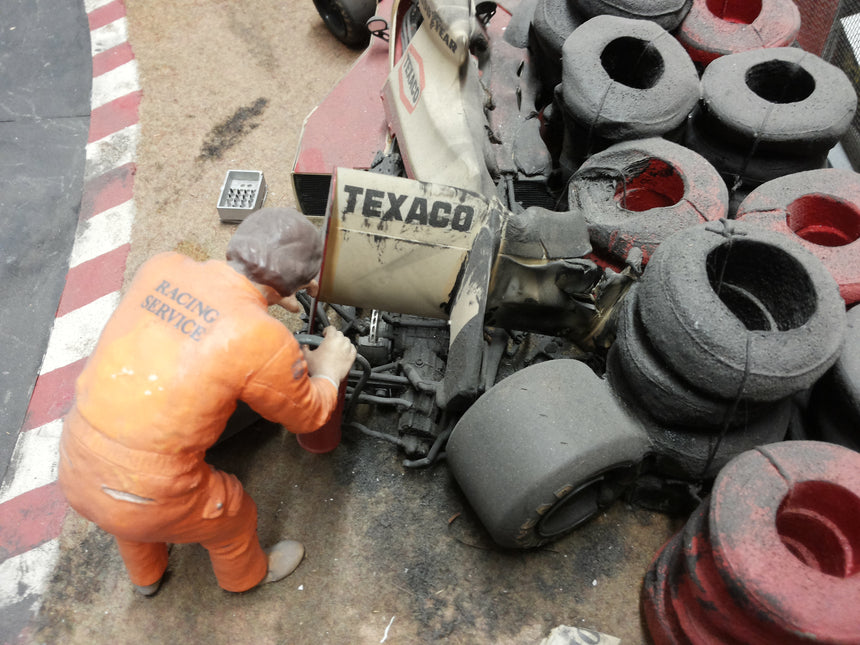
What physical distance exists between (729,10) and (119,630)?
4541mm

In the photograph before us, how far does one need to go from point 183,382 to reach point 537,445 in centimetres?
116

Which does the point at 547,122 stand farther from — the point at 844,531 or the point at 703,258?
the point at 844,531

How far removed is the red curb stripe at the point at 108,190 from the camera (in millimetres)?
3895

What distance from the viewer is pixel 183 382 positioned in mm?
1880

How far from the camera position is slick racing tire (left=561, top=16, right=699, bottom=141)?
9.46ft

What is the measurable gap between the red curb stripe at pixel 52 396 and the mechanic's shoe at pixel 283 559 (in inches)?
53.0

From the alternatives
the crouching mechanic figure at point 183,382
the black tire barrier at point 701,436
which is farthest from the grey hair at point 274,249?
the black tire barrier at point 701,436

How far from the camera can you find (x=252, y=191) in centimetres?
375

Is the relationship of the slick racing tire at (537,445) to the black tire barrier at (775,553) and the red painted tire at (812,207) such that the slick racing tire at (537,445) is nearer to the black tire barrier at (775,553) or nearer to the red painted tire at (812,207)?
the black tire barrier at (775,553)

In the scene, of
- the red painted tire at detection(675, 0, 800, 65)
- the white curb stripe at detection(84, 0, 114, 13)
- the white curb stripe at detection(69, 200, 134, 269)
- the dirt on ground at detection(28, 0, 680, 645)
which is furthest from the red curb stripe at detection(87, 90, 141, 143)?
the red painted tire at detection(675, 0, 800, 65)

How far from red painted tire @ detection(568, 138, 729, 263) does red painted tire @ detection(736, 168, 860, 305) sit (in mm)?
165

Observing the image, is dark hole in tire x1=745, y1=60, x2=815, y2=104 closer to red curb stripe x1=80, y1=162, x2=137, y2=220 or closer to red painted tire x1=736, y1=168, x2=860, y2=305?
red painted tire x1=736, y1=168, x2=860, y2=305

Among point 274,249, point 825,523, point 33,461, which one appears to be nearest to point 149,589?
point 33,461

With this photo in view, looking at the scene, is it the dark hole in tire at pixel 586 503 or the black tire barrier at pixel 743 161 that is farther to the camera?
the black tire barrier at pixel 743 161
